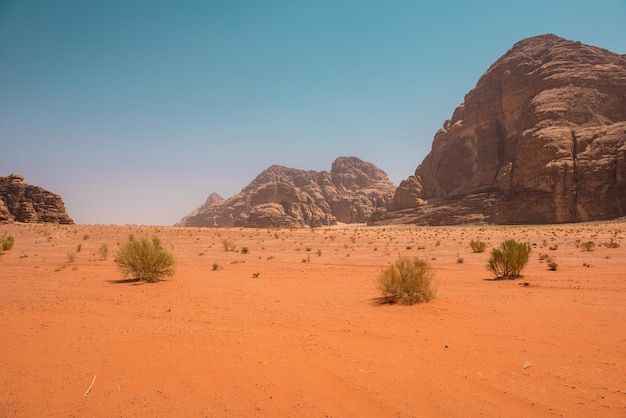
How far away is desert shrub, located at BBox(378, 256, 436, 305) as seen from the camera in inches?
310

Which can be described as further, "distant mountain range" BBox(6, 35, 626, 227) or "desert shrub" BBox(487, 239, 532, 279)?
"distant mountain range" BBox(6, 35, 626, 227)

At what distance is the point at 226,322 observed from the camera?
6.57 metres

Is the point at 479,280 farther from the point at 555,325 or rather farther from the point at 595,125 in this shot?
the point at 595,125

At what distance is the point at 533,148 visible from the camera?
6775cm

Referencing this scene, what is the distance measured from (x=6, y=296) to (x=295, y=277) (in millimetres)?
8063

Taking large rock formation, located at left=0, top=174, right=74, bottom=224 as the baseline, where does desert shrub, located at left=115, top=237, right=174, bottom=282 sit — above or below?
below

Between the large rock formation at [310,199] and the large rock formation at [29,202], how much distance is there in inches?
2574

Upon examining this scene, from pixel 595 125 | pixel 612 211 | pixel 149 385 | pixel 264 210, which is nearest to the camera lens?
pixel 149 385

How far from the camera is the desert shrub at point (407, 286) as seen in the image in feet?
25.8

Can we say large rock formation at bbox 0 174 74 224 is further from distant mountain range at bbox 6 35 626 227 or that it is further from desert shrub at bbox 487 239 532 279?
desert shrub at bbox 487 239 532 279

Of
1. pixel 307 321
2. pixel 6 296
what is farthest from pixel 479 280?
pixel 6 296

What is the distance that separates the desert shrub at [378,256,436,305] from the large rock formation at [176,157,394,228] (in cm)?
11281

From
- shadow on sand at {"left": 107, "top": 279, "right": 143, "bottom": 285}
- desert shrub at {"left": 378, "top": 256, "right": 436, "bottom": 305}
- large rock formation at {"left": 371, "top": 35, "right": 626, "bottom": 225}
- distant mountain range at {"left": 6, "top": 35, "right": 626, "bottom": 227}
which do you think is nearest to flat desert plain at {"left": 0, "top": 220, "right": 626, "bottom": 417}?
desert shrub at {"left": 378, "top": 256, "right": 436, "bottom": 305}

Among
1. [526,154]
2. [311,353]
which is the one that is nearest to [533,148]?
[526,154]
